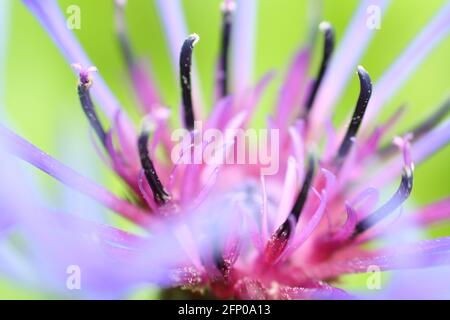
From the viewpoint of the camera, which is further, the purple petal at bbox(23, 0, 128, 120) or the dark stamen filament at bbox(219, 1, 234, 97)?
A: the dark stamen filament at bbox(219, 1, 234, 97)

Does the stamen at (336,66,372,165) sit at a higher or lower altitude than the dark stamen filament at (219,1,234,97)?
lower

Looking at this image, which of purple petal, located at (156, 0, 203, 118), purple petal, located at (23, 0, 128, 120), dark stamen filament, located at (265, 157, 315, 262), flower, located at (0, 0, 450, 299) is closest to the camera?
flower, located at (0, 0, 450, 299)

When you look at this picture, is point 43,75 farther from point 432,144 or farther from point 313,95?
point 432,144

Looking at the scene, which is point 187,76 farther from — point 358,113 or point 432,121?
point 432,121

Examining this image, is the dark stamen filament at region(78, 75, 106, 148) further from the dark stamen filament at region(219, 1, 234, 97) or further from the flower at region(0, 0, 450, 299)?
the dark stamen filament at region(219, 1, 234, 97)

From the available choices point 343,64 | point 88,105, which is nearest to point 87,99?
point 88,105

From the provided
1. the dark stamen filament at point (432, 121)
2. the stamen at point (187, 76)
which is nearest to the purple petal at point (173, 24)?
the stamen at point (187, 76)

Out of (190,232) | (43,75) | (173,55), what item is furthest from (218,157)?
(43,75)

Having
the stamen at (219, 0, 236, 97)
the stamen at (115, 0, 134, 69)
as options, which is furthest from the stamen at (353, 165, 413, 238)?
the stamen at (115, 0, 134, 69)

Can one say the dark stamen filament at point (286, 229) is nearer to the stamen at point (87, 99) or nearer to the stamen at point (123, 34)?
the stamen at point (87, 99)
